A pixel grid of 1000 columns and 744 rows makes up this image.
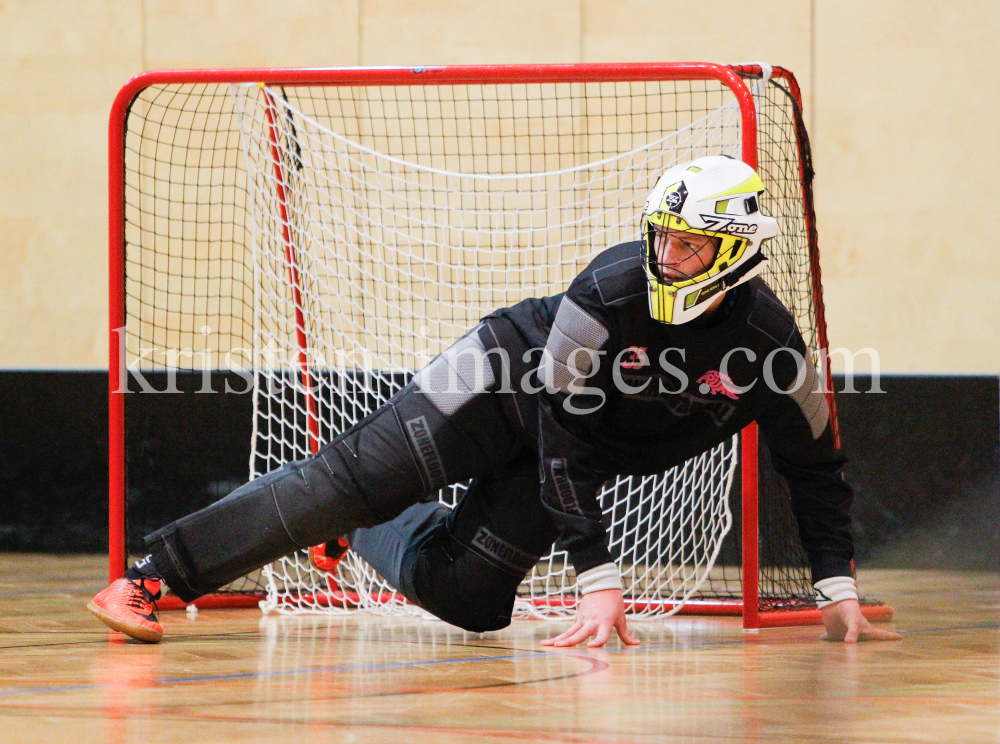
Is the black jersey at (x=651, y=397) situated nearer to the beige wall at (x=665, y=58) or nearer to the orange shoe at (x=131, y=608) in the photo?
the orange shoe at (x=131, y=608)

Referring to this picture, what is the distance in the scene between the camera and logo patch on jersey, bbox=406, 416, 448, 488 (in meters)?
3.01

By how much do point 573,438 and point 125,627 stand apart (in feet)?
4.11

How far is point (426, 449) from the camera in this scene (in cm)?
301

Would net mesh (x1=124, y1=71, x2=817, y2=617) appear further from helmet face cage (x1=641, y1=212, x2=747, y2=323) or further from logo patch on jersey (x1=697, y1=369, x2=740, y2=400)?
helmet face cage (x1=641, y1=212, x2=747, y2=323)

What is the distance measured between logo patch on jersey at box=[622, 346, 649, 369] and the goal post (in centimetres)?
69

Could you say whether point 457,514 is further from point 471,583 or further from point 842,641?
point 842,641

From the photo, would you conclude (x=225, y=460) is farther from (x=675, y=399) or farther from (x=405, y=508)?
(x=675, y=399)

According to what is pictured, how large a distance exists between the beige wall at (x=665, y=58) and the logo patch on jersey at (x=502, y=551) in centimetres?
305

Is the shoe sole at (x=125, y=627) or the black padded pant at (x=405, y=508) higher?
the black padded pant at (x=405, y=508)

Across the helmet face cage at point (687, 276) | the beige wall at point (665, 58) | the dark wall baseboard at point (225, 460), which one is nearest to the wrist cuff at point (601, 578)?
the helmet face cage at point (687, 276)

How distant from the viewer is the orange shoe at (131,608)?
9.84ft

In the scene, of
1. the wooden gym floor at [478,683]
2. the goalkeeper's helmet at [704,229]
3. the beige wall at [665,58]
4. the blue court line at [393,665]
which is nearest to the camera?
the wooden gym floor at [478,683]

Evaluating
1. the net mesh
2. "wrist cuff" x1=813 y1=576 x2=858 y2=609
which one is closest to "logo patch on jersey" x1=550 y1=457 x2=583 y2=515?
"wrist cuff" x1=813 y1=576 x2=858 y2=609

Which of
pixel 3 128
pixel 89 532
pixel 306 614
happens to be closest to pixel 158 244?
pixel 3 128
